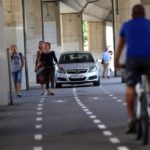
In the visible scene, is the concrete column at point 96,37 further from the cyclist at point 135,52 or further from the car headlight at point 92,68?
the cyclist at point 135,52

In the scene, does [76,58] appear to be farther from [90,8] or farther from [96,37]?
[96,37]

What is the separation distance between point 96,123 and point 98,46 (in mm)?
65038

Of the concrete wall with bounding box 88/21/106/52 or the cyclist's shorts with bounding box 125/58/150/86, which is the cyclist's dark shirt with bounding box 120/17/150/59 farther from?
the concrete wall with bounding box 88/21/106/52

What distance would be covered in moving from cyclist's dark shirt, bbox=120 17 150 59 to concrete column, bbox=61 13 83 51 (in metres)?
55.7

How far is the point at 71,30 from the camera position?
68.1 metres

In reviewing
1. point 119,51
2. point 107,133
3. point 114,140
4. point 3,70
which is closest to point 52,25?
point 3,70

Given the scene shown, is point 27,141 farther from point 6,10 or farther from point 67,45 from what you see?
point 67,45

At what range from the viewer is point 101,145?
34.4ft

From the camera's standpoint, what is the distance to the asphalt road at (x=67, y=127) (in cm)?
1071

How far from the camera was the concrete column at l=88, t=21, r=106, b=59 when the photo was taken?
7775 cm

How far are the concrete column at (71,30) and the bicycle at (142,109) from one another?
183 ft

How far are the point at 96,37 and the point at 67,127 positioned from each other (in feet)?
215

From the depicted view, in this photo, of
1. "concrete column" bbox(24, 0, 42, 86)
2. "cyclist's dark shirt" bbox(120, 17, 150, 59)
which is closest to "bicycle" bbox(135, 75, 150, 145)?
"cyclist's dark shirt" bbox(120, 17, 150, 59)

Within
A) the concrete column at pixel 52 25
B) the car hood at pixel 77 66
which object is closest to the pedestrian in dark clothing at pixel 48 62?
the car hood at pixel 77 66
